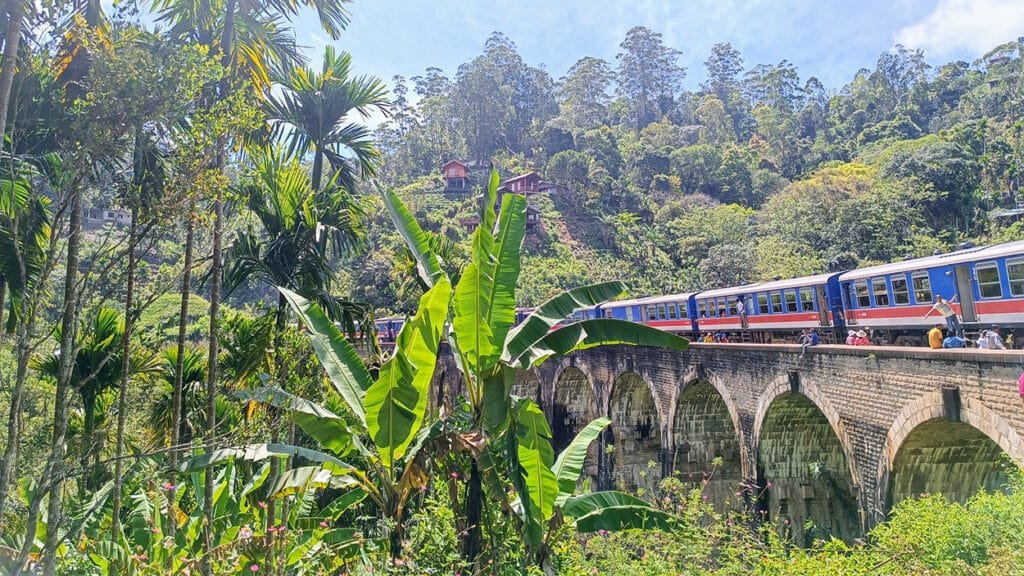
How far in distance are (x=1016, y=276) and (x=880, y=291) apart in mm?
3278

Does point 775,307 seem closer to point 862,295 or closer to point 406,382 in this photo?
point 862,295

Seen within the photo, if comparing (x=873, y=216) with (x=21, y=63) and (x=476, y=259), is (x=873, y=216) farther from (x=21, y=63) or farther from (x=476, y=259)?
(x=21, y=63)

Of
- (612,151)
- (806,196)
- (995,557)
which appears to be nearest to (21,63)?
(995,557)

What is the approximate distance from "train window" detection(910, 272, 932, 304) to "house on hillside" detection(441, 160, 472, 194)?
44.0m

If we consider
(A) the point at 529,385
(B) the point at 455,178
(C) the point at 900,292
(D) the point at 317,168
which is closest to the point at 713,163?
(B) the point at 455,178

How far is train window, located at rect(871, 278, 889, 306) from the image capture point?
12523 mm

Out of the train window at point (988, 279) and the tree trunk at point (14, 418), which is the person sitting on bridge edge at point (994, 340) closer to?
the train window at point (988, 279)

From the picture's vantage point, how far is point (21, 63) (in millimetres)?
3922

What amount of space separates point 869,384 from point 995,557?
156 inches

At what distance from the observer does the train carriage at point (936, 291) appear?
9.62 m

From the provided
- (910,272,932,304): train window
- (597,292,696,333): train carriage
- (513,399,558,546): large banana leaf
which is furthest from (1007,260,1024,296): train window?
(597,292,696,333): train carriage

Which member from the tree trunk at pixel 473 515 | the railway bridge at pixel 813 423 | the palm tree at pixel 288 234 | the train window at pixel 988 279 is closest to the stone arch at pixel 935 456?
the railway bridge at pixel 813 423

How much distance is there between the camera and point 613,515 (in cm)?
574

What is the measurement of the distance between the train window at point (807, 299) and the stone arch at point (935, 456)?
577 centimetres
